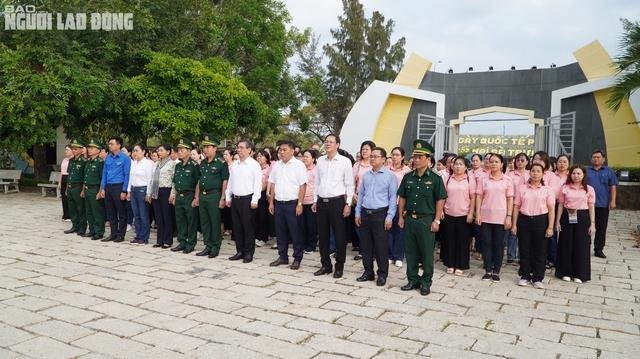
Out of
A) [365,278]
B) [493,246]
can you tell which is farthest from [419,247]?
[493,246]

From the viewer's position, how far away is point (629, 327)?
13.4ft

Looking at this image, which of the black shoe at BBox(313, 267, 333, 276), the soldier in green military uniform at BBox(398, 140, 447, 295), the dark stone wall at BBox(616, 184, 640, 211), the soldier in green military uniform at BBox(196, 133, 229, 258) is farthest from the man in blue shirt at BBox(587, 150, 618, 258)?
the dark stone wall at BBox(616, 184, 640, 211)

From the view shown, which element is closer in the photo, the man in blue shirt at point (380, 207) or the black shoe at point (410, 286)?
the black shoe at point (410, 286)

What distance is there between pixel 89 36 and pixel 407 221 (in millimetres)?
13183

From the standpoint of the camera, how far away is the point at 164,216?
288 inches

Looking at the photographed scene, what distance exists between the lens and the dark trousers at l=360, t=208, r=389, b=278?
5316 millimetres

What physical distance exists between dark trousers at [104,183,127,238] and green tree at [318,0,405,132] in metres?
28.1

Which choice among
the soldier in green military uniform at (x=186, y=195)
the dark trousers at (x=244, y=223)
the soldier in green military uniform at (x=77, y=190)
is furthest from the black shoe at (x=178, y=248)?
the soldier in green military uniform at (x=77, y=190)

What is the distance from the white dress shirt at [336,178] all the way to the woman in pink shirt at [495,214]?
1.62m

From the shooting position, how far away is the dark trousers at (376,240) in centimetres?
532

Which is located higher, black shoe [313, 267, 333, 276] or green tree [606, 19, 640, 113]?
green tree [606, 19, 640, 113]

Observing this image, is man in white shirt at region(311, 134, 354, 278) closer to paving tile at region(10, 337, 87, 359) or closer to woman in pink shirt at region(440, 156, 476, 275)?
woman in pink shirt at region(440, 156, 476, 275)

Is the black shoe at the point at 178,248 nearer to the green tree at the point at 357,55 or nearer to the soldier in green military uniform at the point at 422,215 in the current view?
the soldier in green military uniform at the point at 422,215

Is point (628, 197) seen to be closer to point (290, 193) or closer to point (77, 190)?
point (290, 193)
